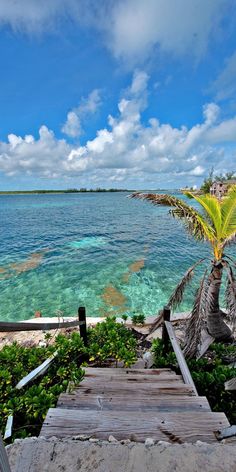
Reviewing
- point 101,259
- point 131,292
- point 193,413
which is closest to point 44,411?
point 193,413

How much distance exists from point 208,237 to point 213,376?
2.61 metres

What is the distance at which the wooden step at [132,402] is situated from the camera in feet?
8.45

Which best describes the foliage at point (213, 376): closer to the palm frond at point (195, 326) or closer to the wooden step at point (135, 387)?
the palm frond at point (195, 326)

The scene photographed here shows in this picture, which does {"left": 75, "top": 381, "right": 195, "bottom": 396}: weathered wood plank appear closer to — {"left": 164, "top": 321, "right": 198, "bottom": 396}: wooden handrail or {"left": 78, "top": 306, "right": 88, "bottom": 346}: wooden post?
{"left": 164, "top": 321, "right": 198, "bottom": 396}: wooden handrail

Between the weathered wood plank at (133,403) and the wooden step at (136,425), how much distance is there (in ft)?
1.18

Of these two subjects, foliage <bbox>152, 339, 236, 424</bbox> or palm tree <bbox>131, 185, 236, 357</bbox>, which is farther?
palm tree <bbox>131, 185, 236, 357</bbox>

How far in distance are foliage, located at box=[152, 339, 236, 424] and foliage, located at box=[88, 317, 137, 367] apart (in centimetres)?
63

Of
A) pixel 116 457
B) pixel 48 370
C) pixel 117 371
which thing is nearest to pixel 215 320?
pixel 117 371

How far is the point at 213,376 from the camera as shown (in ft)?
12.6

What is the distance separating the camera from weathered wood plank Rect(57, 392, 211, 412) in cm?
258

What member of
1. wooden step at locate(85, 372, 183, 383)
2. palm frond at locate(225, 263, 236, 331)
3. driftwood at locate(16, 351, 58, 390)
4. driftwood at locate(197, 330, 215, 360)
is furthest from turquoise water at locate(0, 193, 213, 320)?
palm frond at locate(225, 263, 236, 331)

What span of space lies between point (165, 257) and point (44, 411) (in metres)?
13.9

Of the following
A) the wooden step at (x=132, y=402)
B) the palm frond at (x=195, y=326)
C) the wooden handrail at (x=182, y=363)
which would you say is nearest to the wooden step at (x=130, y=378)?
the wooden handrail at (x=182, y=363)

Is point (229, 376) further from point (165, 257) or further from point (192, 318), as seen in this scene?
point (165, 257)
